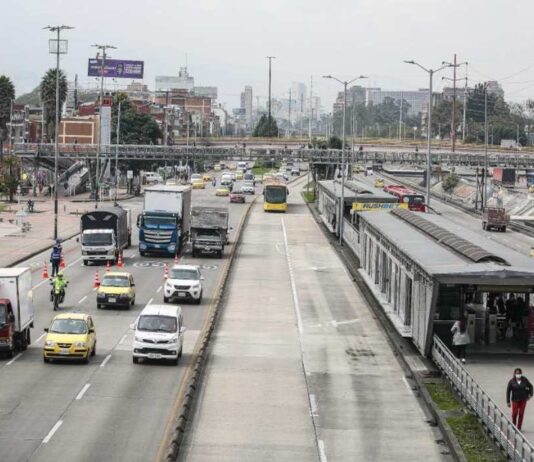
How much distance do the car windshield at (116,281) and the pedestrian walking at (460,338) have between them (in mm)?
17197

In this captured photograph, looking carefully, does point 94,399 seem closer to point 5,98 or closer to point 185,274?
point 185,274

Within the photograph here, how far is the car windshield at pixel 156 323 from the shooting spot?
33312mm

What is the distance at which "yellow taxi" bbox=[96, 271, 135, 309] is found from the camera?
44.1 metres

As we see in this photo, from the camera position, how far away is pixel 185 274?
153 feet

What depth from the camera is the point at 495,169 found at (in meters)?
183

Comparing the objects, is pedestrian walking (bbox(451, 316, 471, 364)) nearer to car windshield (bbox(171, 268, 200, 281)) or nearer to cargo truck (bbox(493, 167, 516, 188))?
car windshield (bbox(171, 268, 200, 281))

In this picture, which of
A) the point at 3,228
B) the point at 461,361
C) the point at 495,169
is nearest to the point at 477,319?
the point at 461,361

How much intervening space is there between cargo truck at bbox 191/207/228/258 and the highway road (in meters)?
20.7

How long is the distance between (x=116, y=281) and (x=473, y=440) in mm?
22773

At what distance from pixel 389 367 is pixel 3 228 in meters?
56.6

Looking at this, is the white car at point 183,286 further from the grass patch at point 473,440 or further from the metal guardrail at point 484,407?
the grass patch at point 473,440

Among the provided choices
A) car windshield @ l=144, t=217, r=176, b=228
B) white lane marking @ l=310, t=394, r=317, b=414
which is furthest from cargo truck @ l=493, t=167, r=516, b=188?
white lane marking @ l=310, t=394, r=317, b=414

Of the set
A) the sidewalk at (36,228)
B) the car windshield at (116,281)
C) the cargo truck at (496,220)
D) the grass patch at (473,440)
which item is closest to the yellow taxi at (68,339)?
the grass patch at (473,440)

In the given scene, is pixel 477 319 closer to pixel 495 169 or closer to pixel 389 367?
pixel 389 367
